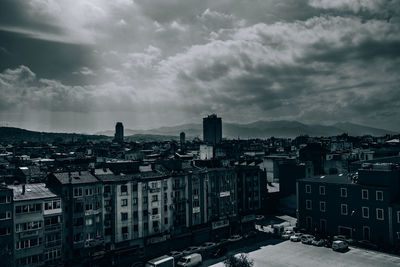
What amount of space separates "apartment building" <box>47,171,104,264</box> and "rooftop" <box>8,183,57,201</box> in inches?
54.8

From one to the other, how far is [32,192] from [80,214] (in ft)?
27.3

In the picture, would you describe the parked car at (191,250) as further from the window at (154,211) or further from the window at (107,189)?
the window at (107,189)

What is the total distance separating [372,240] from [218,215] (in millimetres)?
31306

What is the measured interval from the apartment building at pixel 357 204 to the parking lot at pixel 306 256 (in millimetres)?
5323

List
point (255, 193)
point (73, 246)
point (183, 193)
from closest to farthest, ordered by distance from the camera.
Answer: point (73, 246), point (183, 193), point (255, 193)

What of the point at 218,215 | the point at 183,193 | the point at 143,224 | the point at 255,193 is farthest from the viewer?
the point at 255,193

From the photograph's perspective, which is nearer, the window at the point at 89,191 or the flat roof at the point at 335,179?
the window at the point at 89,191

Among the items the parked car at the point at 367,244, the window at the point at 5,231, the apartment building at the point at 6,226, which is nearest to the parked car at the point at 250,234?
the parked car at the point at 367,244

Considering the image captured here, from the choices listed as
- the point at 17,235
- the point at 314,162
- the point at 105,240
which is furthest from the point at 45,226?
the point at 314,162

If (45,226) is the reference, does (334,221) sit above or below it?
below

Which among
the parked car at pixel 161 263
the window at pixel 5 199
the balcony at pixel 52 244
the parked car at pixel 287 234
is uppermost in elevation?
the window at pixel 5 199

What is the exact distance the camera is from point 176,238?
6912 cm

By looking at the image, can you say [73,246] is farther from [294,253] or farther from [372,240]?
[372,240]

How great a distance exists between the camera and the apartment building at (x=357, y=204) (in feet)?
214
